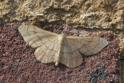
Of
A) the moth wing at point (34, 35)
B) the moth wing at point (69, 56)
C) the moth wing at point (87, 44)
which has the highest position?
the moth wing at point (34, 35)

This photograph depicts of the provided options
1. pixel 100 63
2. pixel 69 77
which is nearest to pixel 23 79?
pixel 69 77

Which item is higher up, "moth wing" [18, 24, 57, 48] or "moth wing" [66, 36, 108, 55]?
"moth wing" [18, 24, 57, 48]

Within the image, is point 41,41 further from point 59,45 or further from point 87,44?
point 87,44

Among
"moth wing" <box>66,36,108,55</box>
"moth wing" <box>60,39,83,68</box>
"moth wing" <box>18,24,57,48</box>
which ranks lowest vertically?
"moth wing" <box>60,39,83,68</box>

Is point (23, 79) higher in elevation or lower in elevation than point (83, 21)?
Result: lower

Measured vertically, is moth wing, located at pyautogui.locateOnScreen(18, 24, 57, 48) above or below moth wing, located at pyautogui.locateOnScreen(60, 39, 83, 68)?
above

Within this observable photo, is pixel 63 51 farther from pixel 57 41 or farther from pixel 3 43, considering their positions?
pixel 3 43

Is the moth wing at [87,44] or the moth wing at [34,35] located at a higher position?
the moth wing at [34,35]
